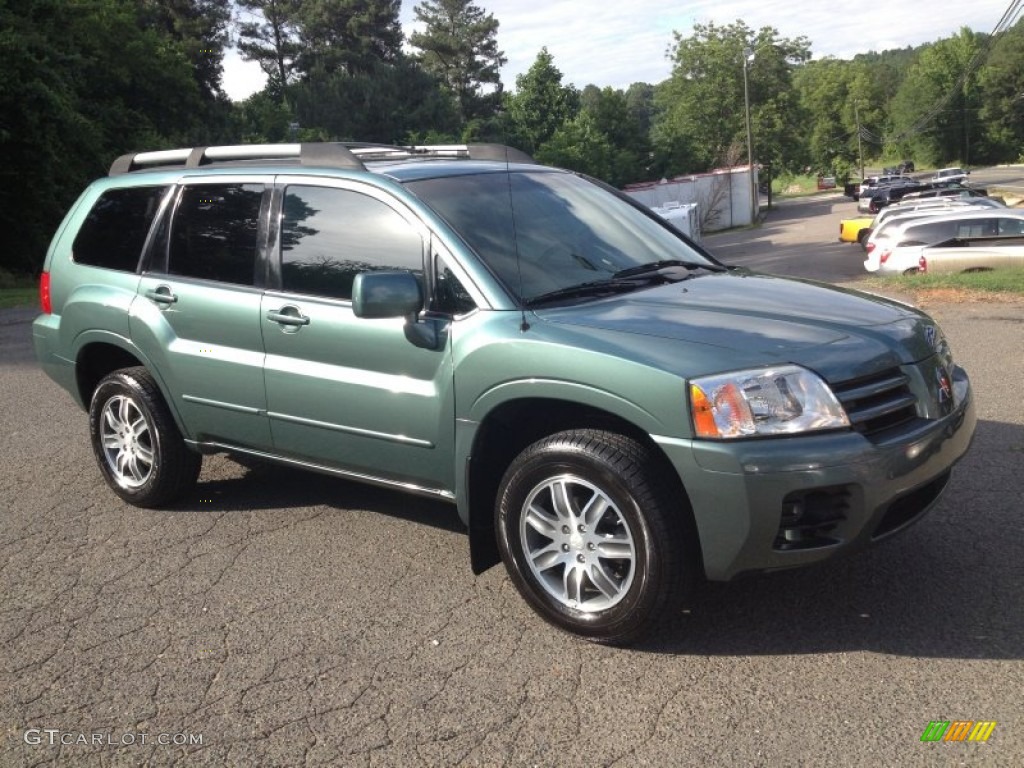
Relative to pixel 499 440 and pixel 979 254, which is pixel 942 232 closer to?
pixel 979 254

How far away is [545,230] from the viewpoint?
179 inches

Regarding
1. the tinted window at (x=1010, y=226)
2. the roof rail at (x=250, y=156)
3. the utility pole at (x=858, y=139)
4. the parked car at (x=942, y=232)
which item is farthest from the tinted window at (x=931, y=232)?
the utility pole at (x=858, y=139)

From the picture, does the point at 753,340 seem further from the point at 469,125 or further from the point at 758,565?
the point at 469,125

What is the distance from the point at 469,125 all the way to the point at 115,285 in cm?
6112

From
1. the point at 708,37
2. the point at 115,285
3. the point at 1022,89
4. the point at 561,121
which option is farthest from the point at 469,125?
the point at 1022,89

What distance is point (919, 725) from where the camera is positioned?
3.12 metres

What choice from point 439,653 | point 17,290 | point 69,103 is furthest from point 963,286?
point 69,103

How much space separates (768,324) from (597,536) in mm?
1031

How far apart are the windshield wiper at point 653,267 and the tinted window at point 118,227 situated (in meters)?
2.67

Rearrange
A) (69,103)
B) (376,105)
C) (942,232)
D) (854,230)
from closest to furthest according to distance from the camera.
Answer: (942,232), (69,103), (854,230), (376,105)

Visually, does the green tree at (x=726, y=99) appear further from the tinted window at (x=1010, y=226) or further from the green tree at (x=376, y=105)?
the tinted window at (x=1010, y=226)

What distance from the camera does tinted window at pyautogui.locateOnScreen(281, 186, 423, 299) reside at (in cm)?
440

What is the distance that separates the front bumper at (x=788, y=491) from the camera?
3.35m

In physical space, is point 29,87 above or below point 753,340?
above
